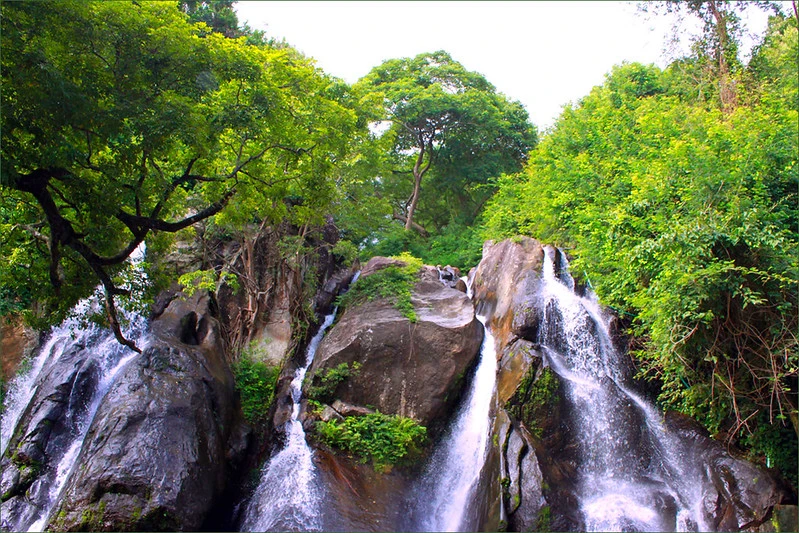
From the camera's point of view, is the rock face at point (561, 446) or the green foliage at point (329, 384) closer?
the rock face at point (561, 446)

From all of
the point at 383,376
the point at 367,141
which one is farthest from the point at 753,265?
the point at 367,141

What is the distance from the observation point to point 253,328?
1377 centimetres

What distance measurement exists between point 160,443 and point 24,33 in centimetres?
646

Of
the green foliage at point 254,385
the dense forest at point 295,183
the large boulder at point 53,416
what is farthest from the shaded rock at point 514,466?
the large boulder at point 53,416

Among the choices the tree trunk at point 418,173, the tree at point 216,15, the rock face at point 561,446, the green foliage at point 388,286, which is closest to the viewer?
the rock face at point 561,446

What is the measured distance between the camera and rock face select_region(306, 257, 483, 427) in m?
10.4

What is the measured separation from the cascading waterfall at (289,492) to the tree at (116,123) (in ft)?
13.3

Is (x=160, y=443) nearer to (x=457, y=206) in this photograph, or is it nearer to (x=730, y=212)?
(x=730, y=212)

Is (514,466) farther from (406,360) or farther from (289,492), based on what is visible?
(289,492)

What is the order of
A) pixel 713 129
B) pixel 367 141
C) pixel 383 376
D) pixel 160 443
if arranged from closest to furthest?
pixel 160 443
pixel 713 129
pixel 383 376
pixel 367 141

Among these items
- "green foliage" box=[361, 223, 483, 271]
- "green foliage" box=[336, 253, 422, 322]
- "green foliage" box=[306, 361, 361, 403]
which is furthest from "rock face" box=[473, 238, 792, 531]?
"green foliage" box=[361, 223, 483, 271]

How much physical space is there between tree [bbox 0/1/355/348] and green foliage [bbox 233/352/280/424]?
4.36m

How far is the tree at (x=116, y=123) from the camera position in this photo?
5832mm

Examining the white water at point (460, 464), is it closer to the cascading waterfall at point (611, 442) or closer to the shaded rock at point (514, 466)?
the shaded rock at point (514, 466)
